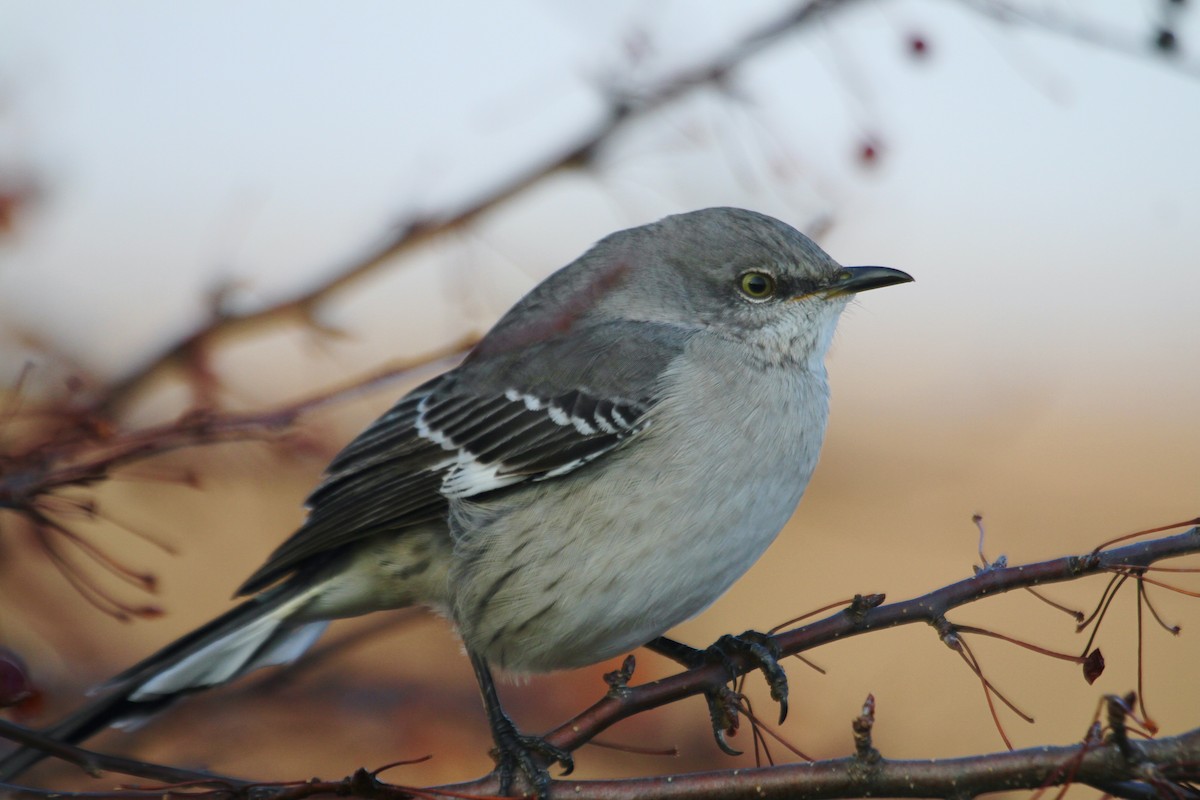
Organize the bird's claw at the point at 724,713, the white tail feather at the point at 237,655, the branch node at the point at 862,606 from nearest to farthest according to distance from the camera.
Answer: the branch node at the point at 862,606
the bird's claw at the point at 724,713
the white tail feather at the point at 237,655

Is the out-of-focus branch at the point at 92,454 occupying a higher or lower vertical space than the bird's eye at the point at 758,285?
lower

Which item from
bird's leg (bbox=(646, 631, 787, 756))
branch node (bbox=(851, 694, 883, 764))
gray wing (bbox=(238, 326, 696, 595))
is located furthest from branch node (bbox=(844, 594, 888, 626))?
gray wing (bbox=(238, 326, 696, 595))

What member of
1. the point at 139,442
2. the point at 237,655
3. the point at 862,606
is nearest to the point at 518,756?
the point at 237,655

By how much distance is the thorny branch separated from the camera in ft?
6.30

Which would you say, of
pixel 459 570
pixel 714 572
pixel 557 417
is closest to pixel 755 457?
pixel 714 572

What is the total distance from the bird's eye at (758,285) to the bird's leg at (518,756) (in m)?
1.53

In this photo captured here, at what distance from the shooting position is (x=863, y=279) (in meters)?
3.63

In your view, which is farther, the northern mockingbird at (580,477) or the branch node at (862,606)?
the northern mockingbird at (580,477)

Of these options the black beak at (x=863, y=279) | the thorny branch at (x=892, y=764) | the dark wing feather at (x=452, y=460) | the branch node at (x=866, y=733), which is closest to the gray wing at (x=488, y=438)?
the dark wing feather at (x=452, y=460)

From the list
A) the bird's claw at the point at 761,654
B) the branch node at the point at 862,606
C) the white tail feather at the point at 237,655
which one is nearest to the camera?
the branch node at the point at 862,606

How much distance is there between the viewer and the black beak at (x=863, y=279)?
3.56 meters

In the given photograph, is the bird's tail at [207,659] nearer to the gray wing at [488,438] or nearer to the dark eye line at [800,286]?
the gray wing at [488,438]

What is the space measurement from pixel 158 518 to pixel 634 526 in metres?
1.23

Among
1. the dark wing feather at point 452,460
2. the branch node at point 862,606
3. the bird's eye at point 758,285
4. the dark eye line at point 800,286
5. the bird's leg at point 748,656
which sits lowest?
the branch node at point 862,606
